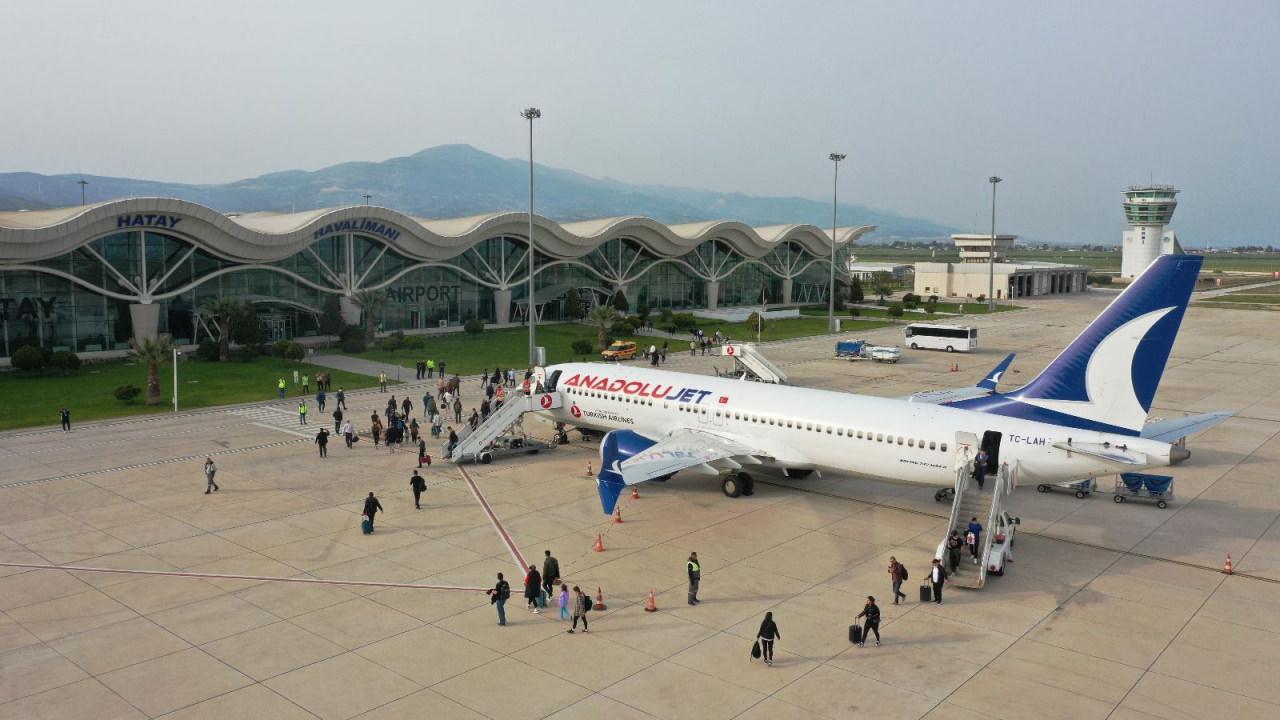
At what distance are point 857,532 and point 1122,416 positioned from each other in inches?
336

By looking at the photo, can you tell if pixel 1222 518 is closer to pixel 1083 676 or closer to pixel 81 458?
pixel 1083 676

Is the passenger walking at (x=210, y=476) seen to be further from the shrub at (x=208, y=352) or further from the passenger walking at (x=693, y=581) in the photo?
the shrub at (x=208, y=352)

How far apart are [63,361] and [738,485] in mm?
49282

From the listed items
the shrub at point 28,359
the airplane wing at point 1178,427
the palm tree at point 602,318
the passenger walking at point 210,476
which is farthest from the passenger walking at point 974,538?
the shrub at point 28,359

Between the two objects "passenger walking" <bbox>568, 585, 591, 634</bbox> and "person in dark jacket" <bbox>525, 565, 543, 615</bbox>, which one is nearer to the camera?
"passenger walking" <bbox>568, 585, 591, 634</bbox>

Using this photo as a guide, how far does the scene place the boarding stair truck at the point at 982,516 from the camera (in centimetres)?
2433

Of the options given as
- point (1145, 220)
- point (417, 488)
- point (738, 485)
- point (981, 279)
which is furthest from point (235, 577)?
point (1145, 220)

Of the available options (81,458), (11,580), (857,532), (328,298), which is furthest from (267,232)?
(857,532)

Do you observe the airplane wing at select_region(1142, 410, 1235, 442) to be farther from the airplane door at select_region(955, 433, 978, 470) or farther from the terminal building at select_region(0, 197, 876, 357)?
the terminal building at select_region(0, 197, 876, 357)

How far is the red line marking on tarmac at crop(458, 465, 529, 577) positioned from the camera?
25808mm

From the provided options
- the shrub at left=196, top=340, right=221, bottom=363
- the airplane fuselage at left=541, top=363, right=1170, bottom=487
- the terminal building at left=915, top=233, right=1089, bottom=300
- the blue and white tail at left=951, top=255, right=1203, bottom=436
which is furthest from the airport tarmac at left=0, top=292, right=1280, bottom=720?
the terminal building at left=915, top=233, right=1089, bottom=300

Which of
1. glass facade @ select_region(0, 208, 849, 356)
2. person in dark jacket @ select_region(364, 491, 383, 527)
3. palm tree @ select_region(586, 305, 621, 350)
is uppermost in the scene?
glass facade @ select_region(0, 208, 849, 356)

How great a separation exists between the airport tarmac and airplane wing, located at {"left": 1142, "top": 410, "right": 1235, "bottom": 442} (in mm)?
3168

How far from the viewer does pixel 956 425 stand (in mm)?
28500
